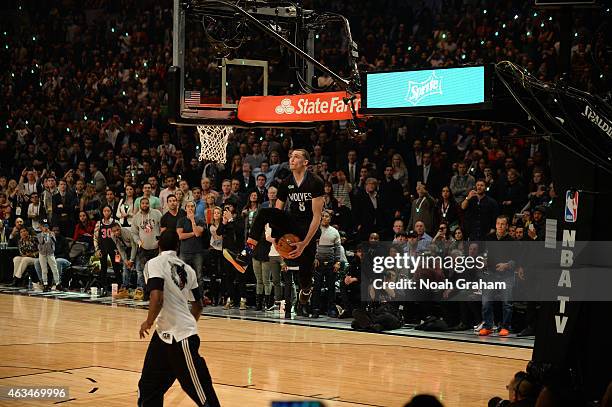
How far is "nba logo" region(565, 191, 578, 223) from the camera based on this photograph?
33.1 feet

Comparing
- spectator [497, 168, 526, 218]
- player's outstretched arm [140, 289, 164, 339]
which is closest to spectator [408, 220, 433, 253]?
spectator [497, 168, 526, 218]

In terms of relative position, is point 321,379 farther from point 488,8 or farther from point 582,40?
point 488,8

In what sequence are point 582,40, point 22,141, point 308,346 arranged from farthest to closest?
point 22,141, point 582,40, point 308,346

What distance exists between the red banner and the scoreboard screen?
116 cm

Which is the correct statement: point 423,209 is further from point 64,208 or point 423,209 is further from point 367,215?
point 64,208

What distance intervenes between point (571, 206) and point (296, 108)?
3594 mm

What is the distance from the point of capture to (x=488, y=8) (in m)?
22.8

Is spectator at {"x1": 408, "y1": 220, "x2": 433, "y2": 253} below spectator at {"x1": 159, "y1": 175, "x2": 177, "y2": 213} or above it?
below

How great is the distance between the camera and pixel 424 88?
9.51 meters

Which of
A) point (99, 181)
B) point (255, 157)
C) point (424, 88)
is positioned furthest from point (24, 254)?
point (424, 88)

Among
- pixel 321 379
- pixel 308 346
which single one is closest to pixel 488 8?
pixel 308 346

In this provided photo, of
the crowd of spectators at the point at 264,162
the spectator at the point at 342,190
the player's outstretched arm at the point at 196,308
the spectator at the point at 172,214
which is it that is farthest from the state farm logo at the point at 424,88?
the spectator at the point at 172,214

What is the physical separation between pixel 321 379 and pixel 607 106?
18.4ft

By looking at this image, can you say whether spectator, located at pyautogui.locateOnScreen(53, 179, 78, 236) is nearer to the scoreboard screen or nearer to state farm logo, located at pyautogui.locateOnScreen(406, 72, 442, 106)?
the scoreboard screen
